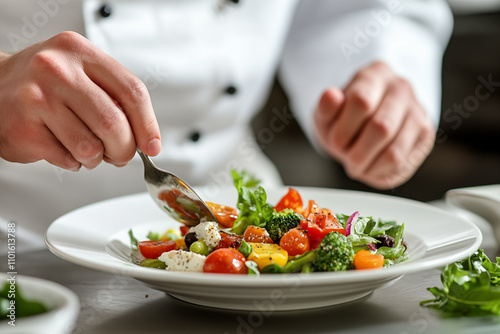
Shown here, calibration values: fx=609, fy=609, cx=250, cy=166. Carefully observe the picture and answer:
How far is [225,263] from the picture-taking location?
94cm

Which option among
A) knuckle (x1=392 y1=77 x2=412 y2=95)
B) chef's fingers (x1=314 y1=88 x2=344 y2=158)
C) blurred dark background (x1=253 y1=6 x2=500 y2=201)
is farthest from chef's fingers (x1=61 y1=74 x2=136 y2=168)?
blurred dark background (x1=253 y1=6 x2=500 y2=201)

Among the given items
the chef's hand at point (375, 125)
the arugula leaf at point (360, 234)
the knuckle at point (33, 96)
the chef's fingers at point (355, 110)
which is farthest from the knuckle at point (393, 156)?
the knuckle at point (33, 96)

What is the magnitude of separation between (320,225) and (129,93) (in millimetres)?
411

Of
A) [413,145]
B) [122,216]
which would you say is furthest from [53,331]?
[413,145]

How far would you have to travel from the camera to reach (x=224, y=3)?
6.30ft

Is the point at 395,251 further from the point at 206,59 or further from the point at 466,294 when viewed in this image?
the point at 206,59

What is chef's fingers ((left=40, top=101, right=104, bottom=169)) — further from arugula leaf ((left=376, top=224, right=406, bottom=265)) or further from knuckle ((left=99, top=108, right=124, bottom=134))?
arugula leaf ((left=376, top=224, right=406, bottom=265))

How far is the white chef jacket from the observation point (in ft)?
5.62

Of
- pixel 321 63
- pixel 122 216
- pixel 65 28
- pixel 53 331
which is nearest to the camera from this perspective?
pixel 53 331

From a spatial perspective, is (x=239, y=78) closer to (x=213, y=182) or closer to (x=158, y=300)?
(x=213, y=182)

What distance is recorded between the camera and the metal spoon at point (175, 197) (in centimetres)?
120

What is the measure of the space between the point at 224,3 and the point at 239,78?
0.24 meters

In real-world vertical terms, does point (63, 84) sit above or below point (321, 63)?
above

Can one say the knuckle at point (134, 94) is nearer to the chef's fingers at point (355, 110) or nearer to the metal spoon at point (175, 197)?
the metal spoon at point (175, 197)
